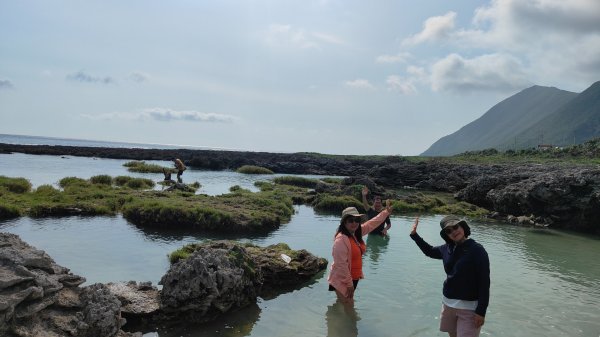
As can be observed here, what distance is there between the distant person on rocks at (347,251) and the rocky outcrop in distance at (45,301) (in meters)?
4.16

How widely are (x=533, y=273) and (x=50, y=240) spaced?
1754cm

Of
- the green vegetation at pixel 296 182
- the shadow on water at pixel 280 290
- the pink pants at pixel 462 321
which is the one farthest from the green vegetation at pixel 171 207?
the green vegetation at pixel 296 182

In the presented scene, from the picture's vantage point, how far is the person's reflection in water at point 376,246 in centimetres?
1712

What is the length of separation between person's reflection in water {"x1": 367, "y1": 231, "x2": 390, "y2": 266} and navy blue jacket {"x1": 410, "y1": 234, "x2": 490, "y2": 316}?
893 centimetres

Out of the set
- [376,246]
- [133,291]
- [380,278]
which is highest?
[133,291]

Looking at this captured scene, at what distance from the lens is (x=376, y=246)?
18.8m

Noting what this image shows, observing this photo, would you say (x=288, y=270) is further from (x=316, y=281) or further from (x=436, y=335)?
(x=436, y=335)

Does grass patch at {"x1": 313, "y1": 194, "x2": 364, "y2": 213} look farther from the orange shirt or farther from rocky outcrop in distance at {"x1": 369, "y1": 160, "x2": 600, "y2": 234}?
the orange shirt

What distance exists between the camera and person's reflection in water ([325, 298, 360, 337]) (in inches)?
389

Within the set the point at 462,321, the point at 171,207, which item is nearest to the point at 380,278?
the point at 462,321

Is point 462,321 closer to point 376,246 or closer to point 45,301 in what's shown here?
point 45,301

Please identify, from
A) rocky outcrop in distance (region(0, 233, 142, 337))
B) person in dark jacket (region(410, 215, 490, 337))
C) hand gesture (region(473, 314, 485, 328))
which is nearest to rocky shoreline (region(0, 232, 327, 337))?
rocky outcrop in distance (region(0, 233, 142, 337))

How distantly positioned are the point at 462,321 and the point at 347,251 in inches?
114

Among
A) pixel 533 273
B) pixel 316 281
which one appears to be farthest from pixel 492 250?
pixel 316 281
